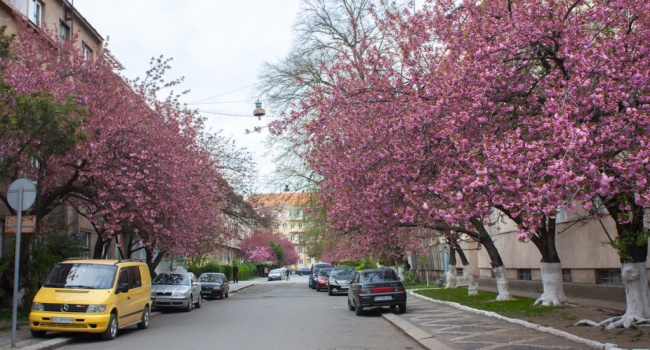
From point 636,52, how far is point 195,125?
18.5 metres

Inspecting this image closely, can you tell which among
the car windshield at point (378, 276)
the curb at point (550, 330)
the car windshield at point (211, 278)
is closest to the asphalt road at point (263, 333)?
the car windshield at point (378, 276)

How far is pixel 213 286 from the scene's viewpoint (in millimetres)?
30734

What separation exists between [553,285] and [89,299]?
11.2 m

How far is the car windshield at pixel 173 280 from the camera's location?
2287 cm

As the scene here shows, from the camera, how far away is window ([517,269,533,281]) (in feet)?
79.2

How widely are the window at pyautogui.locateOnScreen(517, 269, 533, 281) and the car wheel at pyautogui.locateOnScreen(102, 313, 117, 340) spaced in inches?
660

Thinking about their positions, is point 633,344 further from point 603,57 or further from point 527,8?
point 527,8

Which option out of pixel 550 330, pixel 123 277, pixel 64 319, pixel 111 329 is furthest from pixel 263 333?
pixel 550 330

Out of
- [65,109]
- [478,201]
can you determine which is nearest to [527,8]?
[478,201]

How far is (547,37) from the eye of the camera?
371 inches

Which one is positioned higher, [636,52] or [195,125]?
[195,125]

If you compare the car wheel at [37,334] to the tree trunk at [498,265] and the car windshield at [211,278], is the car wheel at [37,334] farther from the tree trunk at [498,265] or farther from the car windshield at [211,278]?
the car windshield at [211,278]

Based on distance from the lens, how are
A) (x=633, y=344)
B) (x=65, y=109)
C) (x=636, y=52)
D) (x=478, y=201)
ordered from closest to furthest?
(x=478, y=201) → (x=636, y=52) → (x=633, y=344) → (x=65, y=109)

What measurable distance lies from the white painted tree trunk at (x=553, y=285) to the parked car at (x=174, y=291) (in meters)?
12.6
